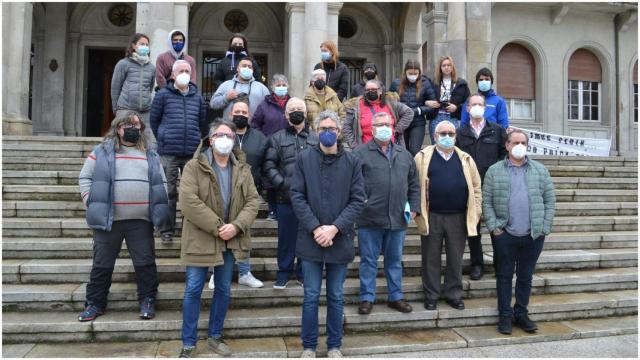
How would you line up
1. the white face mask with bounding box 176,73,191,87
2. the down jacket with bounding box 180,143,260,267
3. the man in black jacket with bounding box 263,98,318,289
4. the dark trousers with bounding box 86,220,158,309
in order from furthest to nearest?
the white face mask with bounding box 176,73,191,87, the man in black jacket with bounding box 263,98,318,289, the dark trousers with bounding box 86,220,158,309, the down jacket with bounding box 180,143,260,267

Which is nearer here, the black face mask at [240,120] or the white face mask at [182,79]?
the black face mask at [240,120]

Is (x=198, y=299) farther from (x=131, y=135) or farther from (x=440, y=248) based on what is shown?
(x=440, y=248)

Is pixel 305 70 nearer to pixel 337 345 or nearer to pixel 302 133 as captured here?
pixel 302 133

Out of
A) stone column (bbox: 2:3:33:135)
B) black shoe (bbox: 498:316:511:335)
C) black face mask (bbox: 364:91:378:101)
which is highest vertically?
stone column (bbox: 2:3:33:135)

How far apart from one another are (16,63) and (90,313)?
9.09 metres

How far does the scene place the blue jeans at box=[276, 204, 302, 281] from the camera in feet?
16.2

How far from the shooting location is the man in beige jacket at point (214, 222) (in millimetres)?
3953

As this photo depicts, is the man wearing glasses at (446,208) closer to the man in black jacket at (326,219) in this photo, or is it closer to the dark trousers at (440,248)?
the dark trousers at (440,248)

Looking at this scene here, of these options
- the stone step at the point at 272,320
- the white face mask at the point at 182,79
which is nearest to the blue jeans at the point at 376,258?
the stone step at the point at 272,320

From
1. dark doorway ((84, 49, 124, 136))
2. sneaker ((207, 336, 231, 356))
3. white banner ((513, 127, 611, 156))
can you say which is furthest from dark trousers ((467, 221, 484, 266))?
dark doorway ((84, 49, 124, 136))

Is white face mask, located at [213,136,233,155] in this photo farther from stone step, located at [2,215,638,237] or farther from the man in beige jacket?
stone step, located at [2,215,638,237]

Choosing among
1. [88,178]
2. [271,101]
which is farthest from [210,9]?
[88,178]

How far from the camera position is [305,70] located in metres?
11.8

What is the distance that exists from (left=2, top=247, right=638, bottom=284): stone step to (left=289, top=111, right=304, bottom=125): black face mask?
1545 mm
